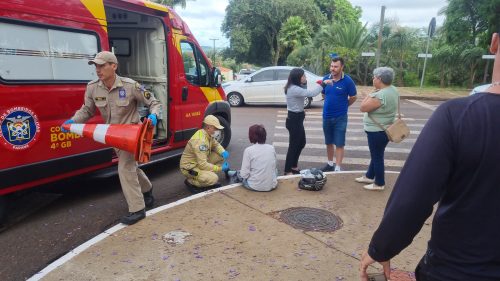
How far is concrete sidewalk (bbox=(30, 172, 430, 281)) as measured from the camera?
129 inches

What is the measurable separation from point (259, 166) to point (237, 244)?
1.56m

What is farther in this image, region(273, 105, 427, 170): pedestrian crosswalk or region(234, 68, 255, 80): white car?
region(234, 68, 255, 80): white car

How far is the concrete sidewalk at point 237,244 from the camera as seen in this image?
10.7 ft

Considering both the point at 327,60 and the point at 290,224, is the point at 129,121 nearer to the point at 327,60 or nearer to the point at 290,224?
the point at 290,224

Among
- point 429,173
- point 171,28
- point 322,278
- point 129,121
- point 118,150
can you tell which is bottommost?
point 322,278

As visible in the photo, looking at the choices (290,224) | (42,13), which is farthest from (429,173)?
(42,13)

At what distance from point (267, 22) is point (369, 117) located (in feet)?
113

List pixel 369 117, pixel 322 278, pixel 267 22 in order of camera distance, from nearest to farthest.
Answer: pixel 322 278
pixel 369 117
pixel 267 22

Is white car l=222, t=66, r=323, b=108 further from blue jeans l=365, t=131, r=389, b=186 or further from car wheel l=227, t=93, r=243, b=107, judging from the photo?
blue jeans l=365, t=131, r=389, b=186

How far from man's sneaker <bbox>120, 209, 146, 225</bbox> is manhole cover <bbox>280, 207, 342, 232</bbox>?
151cm

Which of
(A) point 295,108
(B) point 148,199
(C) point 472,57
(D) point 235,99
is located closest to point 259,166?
(A) point 295,108

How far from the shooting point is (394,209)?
1.44 meters

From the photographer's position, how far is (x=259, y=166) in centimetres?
515

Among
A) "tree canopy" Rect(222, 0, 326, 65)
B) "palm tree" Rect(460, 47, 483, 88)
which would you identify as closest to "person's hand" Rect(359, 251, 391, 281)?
"palm tree" Rect(460, 47, 483, 88)
